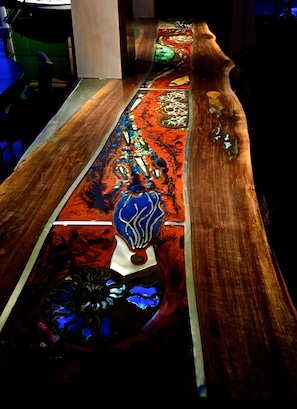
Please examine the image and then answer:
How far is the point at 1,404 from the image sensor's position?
2.92ft

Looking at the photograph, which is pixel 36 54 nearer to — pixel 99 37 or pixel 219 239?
pixel 99 37

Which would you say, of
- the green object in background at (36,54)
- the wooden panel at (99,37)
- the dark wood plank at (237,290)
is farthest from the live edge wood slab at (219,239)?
the green object in background at (36,54)

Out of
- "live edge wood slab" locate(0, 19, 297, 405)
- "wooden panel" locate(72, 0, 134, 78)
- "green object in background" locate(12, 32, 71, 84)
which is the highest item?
"wooden panel" locate(72, 0, 134, 78)

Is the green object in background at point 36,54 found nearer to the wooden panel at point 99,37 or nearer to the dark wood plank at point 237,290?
the wooden panel at point 99,37

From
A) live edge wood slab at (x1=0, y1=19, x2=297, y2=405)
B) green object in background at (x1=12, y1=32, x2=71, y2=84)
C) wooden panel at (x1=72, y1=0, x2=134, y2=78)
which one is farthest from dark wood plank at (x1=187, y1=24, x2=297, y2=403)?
green object in background at (x1=12, y1=32, x2=71, y2=84)

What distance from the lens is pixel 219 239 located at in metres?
1.40

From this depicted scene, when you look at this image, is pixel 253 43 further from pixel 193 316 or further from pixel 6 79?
pixel 193 316

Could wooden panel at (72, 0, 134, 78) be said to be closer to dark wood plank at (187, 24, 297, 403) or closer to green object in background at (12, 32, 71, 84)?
dark wood plank at (187, 24, 297, 403)

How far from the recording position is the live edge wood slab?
3.18ft

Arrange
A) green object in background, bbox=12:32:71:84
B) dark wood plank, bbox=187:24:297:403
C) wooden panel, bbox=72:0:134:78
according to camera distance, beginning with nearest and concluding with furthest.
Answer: dark wood plank, bbox=187:24:297:403 → wooden panel, bbox=72:0:134:78 → green object in background, bbox=12:32:71:84

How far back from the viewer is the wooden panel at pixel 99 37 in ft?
10.2

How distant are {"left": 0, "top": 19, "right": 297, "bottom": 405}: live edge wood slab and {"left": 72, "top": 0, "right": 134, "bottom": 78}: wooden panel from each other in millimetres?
764

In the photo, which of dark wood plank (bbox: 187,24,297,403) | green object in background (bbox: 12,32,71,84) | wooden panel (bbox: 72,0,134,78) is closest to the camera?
dark wood plank (bbox: 187,24,297,403)

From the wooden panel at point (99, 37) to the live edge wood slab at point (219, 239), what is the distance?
0.76m
